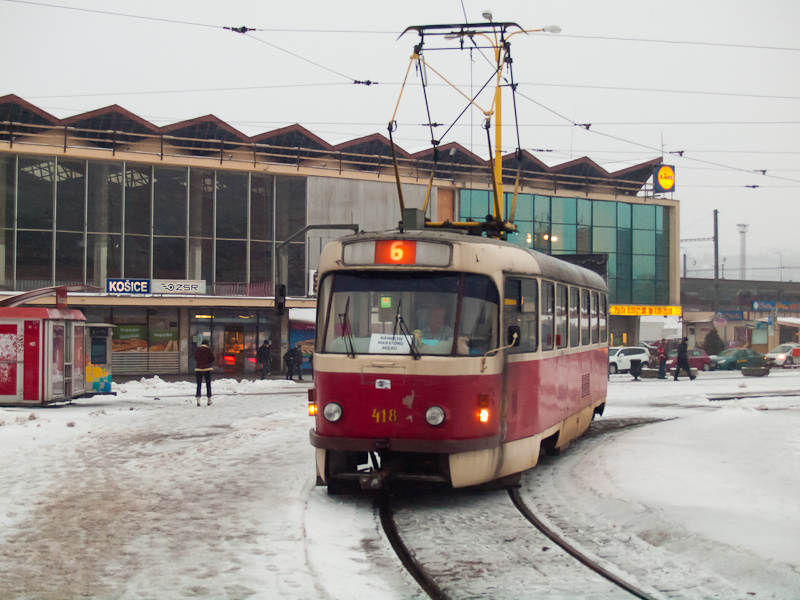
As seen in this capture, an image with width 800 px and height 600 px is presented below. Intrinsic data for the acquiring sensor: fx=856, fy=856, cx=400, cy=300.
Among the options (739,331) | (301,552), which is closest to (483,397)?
(301,552)

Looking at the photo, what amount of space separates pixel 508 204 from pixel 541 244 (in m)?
3.40

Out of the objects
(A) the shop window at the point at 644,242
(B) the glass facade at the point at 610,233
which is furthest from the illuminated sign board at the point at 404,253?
(A) the shop window at the point at 644,242

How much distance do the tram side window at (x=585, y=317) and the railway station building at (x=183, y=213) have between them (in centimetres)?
2611

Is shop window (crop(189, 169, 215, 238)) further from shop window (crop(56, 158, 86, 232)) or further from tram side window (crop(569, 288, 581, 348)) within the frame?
tram side window (crop(569, 288, 581, 348))

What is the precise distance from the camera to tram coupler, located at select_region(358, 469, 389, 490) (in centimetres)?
802

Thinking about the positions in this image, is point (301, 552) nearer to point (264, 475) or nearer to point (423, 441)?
point (423, 441)

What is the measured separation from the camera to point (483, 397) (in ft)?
26.7

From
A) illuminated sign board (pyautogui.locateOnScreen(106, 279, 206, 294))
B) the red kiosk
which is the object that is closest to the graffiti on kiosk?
illuminated sign board (pyautogui.locateOnScreen(106, 279, 206, 294))

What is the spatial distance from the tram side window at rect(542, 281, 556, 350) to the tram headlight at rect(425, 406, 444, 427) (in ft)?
7.30

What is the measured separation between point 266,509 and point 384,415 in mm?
1441

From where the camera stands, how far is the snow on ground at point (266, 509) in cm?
584

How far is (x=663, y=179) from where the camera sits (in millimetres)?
51375

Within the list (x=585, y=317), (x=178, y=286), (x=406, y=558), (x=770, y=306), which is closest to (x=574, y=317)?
(x=585, y=317)

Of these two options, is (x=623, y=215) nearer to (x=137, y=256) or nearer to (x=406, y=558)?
(x=137, y=256)
